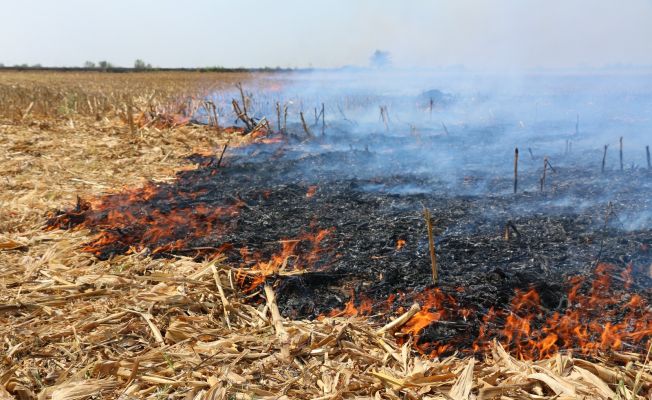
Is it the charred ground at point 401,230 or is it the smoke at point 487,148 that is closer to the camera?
the charred ground at point 401,230

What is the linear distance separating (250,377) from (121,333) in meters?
1.28

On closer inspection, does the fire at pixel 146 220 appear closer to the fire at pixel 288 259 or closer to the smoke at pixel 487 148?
the fire at pixel 288 259

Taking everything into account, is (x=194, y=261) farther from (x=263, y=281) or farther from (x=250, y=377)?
(x=250, y=377)

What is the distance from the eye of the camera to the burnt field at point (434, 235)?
407cm

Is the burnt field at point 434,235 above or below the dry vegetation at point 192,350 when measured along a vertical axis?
above

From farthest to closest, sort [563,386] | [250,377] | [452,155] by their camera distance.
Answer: [452,155] < [250,377] < [563,386]

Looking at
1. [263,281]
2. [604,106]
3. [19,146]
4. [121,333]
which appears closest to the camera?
[121,333]

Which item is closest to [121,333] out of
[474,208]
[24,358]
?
[24,358]

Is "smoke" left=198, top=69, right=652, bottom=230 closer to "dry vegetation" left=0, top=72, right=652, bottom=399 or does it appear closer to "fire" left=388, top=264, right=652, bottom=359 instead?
"fire" left=388, top=264, right=652, bottom=359

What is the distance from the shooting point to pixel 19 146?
1113cm

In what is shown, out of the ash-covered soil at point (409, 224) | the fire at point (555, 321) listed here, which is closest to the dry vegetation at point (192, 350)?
the fire at point (555, 321)

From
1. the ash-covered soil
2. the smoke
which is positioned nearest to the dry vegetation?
the ash-covered soil

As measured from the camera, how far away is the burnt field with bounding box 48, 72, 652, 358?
4.07 meters

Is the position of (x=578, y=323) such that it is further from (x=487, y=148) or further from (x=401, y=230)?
(x=487, y=148)
